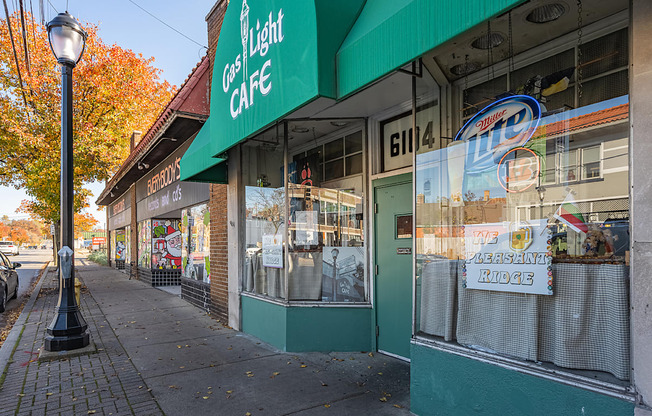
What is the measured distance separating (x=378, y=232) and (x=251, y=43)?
3017 mm

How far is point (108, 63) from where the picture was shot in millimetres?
17797

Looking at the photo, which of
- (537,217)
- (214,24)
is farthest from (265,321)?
(214,24)

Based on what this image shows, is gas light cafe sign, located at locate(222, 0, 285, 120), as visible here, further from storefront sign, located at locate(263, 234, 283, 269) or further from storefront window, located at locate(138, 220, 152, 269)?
storefront window, located at locate(138, 220, 152, 269)

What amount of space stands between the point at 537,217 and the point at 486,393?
4.66ft

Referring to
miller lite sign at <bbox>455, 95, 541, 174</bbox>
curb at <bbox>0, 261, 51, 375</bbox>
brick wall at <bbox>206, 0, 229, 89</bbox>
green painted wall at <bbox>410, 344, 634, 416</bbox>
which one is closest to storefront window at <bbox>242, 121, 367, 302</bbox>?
green painted wall at <bbox>410, 344, 634, 416</bbox>

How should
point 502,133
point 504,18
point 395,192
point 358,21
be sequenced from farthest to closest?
1. point 395,192
2. point 358,21
3. point 502,133
4. point 504,18

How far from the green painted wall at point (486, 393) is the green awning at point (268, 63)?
2657mm

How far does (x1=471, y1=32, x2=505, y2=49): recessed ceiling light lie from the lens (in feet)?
11.8

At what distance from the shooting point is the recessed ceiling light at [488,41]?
3.59 metres

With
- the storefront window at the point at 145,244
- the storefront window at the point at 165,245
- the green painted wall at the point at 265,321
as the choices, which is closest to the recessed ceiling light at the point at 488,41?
the green painted wall at the point at 265,321

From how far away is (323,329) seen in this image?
573cm

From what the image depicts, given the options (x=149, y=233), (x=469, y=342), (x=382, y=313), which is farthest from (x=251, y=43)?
(x=149, y=233)

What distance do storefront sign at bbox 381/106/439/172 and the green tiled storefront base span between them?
81.0 inches

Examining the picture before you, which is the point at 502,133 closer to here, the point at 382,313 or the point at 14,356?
the point at 382,313
